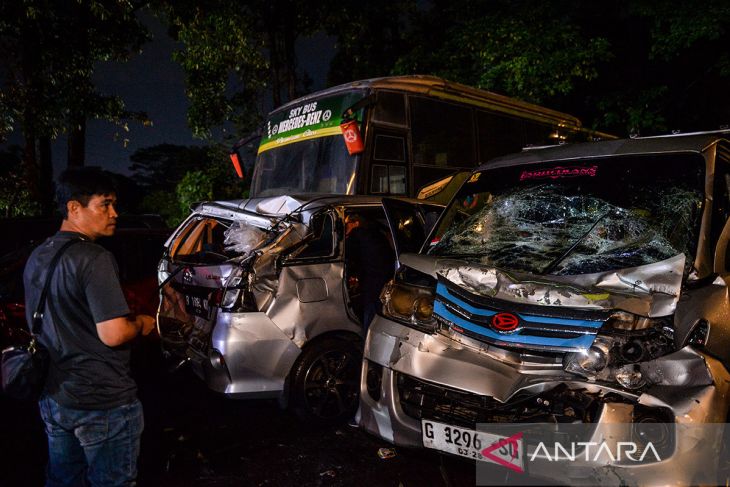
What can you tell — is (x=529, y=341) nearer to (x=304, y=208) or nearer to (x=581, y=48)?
(x=304, y=208)

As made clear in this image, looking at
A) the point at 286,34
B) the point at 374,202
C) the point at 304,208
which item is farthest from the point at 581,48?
the point at 304,208

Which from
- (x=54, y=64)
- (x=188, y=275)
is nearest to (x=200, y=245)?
(x=188, y=275)

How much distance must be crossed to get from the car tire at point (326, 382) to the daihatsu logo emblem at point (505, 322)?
1944 millimetres

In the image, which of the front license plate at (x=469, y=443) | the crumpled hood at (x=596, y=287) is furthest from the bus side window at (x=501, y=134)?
the front license plate at (x=469, y=443)

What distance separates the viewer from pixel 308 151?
792 centimetres

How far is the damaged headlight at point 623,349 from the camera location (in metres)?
2.63

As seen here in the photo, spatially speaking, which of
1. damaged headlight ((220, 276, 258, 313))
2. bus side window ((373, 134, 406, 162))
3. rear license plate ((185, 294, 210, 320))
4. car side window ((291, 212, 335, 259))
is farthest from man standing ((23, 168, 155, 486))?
bus side window ((373, 134, 406, 162))

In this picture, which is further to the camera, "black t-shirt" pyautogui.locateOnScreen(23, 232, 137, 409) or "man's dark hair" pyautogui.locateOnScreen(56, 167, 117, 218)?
"man's dark hair" pyautogui.locateOnScreen(56, 167, 117, 218)

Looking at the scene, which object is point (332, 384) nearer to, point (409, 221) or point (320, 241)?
point (320, 241)

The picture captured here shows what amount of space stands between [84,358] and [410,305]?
76.8 inches

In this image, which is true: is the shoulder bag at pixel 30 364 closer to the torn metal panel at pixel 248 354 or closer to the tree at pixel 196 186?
the torn metal panel at pixel 248 354

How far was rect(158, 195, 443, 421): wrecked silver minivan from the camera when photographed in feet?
13.7

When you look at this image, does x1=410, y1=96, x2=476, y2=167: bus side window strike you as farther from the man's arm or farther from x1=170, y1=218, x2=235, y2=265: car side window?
the man's arm

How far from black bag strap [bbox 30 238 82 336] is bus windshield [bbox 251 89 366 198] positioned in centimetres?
Answer: 507
